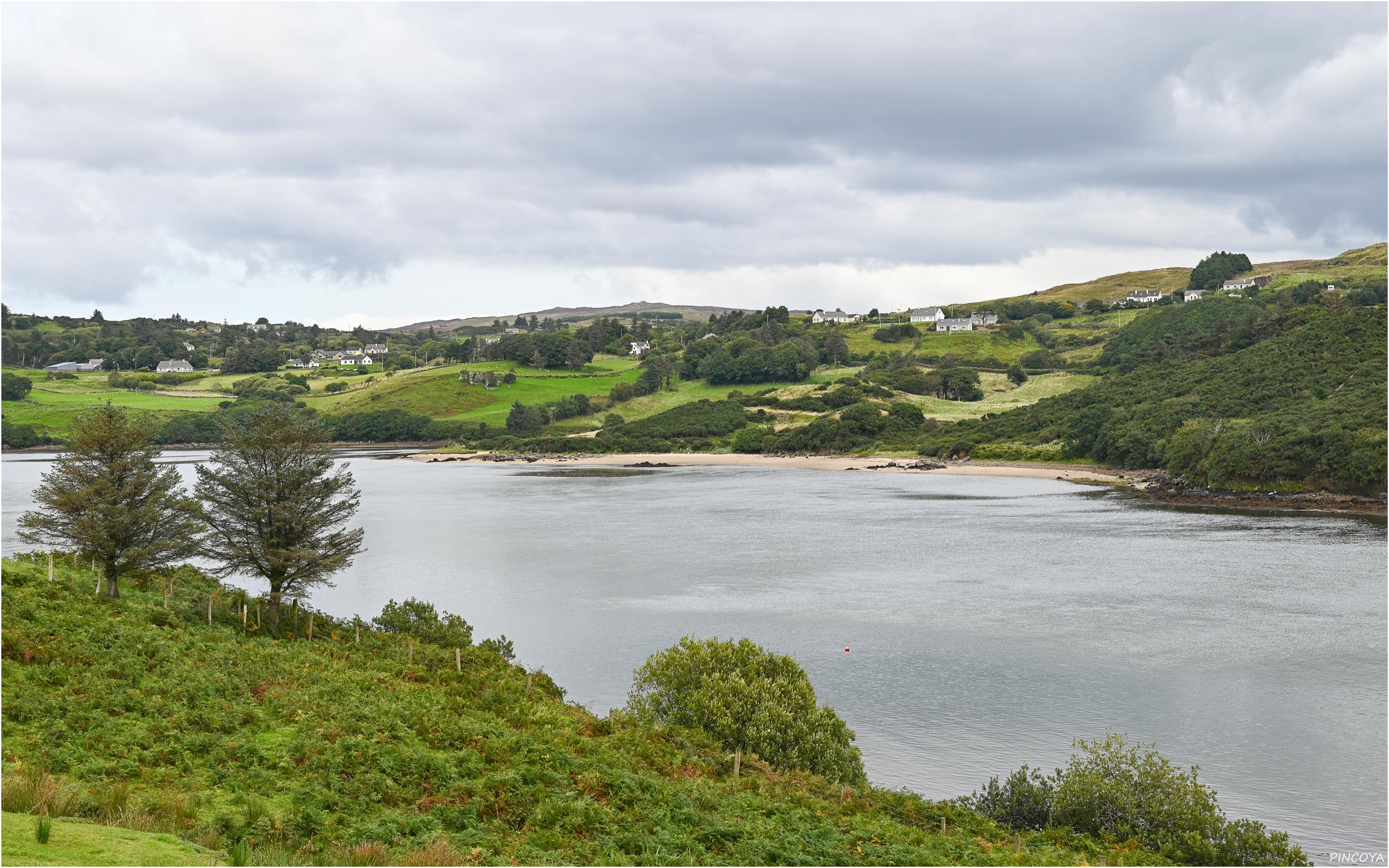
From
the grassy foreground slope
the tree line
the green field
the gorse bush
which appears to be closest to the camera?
the green field

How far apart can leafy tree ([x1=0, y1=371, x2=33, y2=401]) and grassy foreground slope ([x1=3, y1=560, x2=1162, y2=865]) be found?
632 feet

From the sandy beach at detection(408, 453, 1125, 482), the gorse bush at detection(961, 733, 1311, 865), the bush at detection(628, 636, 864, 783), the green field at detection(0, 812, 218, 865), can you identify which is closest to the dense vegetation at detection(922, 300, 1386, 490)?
the sandy beach at detection(408, 453, 1125, 482)

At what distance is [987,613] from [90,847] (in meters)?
42.5

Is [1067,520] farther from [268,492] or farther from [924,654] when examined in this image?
[268,492]

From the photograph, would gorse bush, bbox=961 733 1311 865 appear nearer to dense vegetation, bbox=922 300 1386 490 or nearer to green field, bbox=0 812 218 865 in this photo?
green field, bbox=0 812 218 865

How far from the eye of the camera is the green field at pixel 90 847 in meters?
12.1

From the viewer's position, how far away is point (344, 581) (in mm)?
58531

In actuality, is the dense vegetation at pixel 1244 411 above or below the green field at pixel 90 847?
above

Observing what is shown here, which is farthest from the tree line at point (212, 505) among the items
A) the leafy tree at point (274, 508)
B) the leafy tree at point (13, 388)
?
the leafy tree at point (13, 388)

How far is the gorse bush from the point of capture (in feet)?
68.2

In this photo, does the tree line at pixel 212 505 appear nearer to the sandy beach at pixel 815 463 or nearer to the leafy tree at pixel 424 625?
the leafy tree at pixel 424 625

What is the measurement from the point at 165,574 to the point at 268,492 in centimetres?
760

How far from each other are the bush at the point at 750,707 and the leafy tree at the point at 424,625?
9346mm

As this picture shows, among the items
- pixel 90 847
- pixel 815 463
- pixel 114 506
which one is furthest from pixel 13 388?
pixel 90 847
